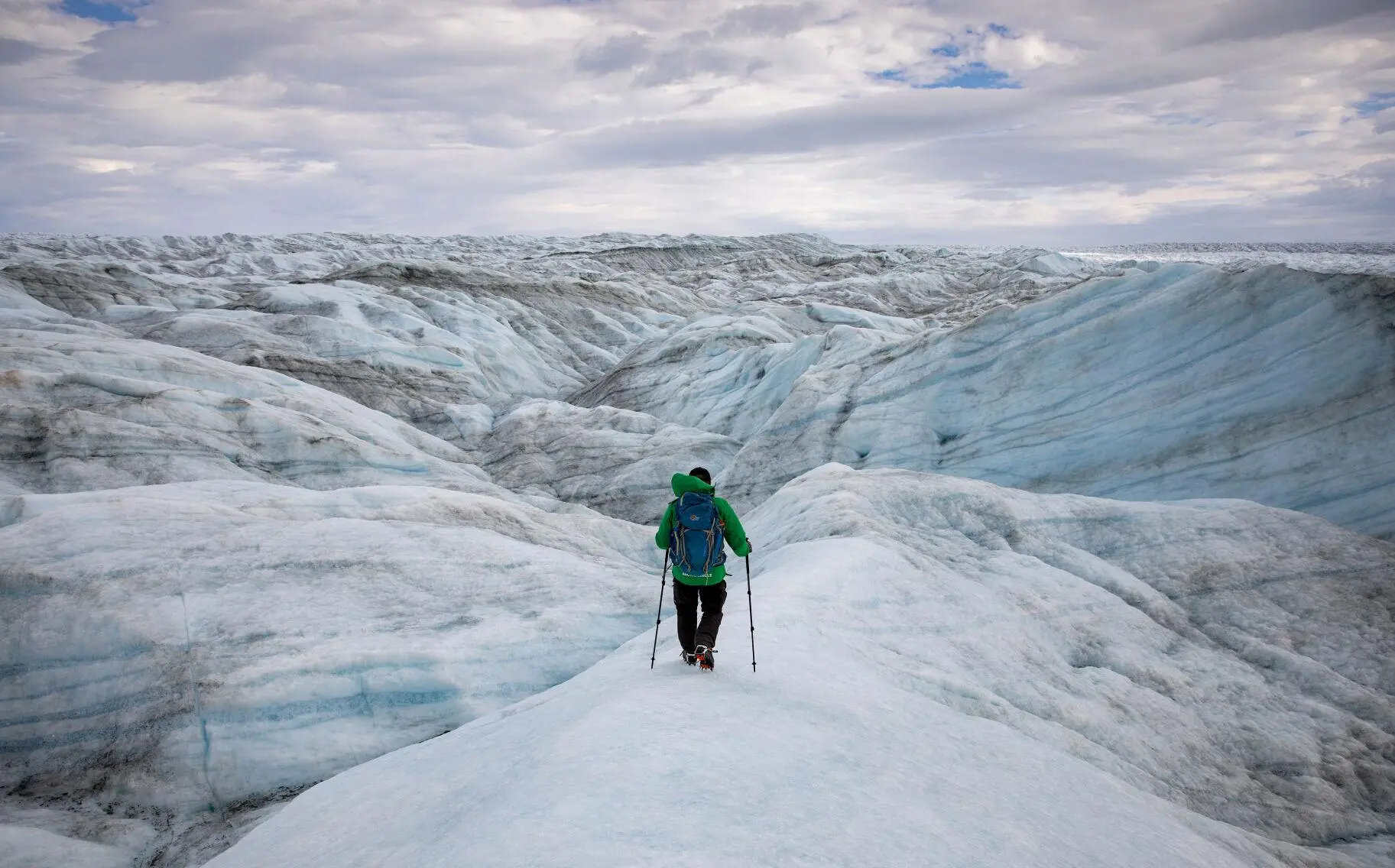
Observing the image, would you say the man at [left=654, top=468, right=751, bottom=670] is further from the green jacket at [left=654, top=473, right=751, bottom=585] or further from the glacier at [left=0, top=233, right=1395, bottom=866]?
the glacier at [left=0, top=233, right=1395, bottom=866]

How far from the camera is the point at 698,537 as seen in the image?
25.5ft

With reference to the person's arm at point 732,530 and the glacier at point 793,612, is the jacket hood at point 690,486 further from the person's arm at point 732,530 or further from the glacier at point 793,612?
the glacier at point 793,612

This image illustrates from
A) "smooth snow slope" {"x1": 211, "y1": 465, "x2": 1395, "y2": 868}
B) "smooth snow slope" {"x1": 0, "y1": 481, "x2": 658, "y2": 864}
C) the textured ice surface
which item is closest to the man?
"smooth snow slope" {"x1": 211, "y1": 465, "x2": 1395, "y2": 868}

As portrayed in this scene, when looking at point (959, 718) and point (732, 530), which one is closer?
point (732, 530)

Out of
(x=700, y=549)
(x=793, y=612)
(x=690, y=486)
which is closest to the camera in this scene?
(x=700, y=549)

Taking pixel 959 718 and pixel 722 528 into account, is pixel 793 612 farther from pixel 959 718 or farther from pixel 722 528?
pixel 722 528

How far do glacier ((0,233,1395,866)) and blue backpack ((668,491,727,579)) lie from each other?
1091mm

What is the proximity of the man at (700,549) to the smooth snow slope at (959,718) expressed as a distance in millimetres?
445

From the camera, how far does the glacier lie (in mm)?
6590

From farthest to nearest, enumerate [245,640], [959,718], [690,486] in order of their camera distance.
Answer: [245,640], [959,718], [690,486]

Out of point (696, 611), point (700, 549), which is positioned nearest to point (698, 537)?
point (700, 549)

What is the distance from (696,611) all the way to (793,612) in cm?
260

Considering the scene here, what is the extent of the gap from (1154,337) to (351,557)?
2304 centimetres

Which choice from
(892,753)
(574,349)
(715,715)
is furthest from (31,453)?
(574,349)
